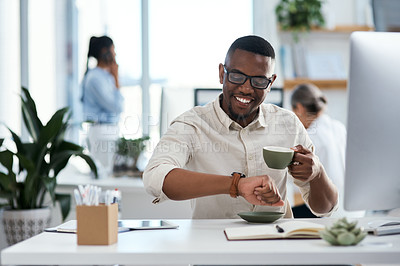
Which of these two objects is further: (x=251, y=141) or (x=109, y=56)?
(x=109, y=56)

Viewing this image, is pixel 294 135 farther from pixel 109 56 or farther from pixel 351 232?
pixel 109 56

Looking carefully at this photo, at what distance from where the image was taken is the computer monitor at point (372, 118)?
3.70 feet

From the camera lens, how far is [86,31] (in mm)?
5090

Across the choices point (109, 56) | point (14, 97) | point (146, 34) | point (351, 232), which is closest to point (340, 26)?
point (146, 34)

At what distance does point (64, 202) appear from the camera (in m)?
3.05

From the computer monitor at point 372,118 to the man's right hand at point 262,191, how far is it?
0.20 metres

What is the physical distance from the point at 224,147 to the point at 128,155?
1.59 meters

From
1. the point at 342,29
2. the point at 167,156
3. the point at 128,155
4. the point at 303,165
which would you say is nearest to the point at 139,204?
the point at 128,155

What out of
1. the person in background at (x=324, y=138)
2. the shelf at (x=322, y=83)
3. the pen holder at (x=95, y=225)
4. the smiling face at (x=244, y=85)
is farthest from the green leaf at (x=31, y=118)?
the shelf at (x=322, y=83)

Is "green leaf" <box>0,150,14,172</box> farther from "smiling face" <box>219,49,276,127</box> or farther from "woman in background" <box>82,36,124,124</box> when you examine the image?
"smiling face" <box>219,49,276,127</box>

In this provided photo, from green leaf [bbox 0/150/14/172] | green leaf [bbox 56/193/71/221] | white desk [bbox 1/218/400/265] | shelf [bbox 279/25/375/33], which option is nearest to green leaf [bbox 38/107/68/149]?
green leaf [bbox 0/150/14/172]

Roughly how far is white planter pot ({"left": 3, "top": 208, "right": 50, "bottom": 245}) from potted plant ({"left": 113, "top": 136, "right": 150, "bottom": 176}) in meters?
0.54

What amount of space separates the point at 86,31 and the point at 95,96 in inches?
53.2

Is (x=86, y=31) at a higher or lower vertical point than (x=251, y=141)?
higher
